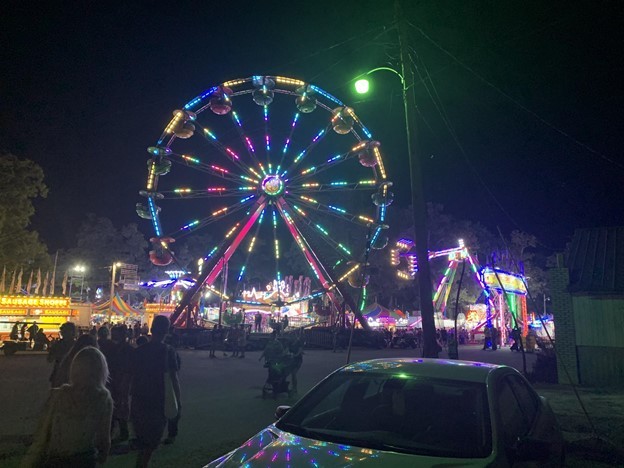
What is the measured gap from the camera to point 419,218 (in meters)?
9.71

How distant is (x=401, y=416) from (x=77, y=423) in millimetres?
2206

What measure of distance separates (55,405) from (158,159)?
2246cm

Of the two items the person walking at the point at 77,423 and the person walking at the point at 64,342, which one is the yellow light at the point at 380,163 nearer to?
the person walking at the point at 64,342

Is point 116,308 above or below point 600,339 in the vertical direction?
above

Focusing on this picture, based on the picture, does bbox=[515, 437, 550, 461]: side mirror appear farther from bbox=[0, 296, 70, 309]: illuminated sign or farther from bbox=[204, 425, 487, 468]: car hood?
bbox=[0, 296, 70, 309]: illuminated sign

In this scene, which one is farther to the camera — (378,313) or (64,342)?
(378,313)

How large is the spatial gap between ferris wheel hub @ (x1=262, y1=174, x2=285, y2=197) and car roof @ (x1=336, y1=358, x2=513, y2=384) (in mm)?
22815

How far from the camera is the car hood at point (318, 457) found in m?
2.77

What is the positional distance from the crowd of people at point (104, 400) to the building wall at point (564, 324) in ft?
39.3

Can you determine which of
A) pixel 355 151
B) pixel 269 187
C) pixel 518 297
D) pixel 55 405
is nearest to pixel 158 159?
pixel 269 187

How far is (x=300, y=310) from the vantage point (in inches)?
1991

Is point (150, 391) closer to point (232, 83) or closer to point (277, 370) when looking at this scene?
point (277, 370)

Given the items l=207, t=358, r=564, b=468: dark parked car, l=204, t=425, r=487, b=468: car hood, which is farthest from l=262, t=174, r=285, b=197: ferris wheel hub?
l=204, t=425, r=487, b=468: car hood

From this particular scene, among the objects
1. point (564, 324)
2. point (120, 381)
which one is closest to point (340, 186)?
point (564, 324)
